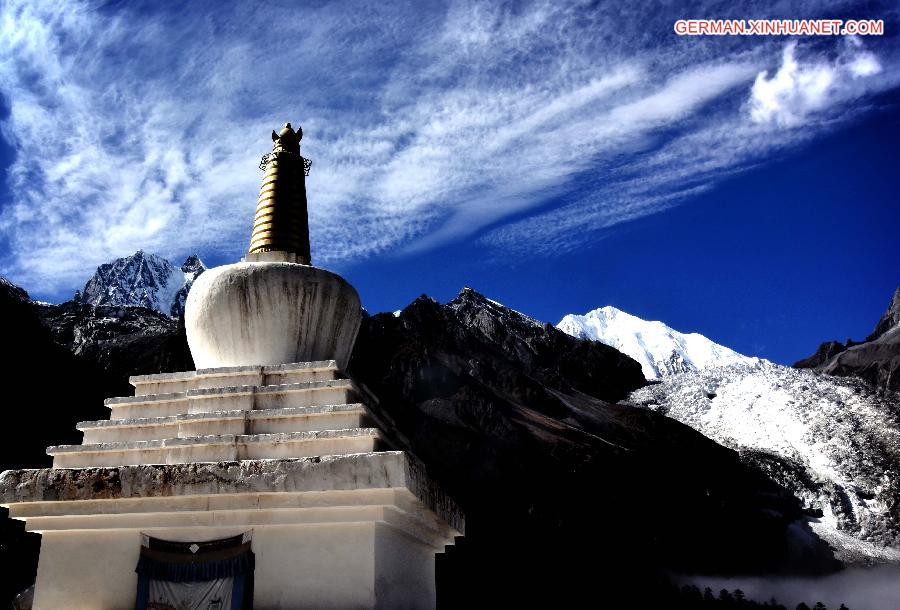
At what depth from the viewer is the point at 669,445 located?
34594 millimetres

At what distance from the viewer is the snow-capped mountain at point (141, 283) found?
11056 cm

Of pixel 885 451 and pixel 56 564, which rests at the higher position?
pixel 885 451

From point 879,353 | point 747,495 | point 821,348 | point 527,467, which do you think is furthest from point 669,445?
Answer: point 821,348

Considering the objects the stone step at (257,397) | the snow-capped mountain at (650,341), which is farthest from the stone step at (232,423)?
the snow-capped mountain at (650,341)

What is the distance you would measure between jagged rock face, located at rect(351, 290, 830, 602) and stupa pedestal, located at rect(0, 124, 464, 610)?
52.1 ft

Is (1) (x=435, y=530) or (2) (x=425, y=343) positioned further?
(2) (x=425, y=343)

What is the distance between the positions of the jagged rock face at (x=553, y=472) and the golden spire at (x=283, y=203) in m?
14.8

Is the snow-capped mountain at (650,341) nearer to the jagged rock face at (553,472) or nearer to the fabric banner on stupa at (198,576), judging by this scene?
the jagged rock face at (553,472)

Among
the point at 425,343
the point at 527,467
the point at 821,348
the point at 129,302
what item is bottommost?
the point at 527,467

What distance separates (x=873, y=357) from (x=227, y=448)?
161 feet

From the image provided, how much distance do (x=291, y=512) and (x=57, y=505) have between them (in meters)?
1.72

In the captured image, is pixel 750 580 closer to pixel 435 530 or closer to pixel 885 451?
pixel 885 451

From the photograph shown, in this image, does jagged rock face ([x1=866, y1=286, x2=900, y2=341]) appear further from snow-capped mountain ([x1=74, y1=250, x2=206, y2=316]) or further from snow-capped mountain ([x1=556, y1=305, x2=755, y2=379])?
snow-capped mountain ([x1=74, y1=250, x2=206, y2=316])

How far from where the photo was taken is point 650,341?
110250 millimetres
